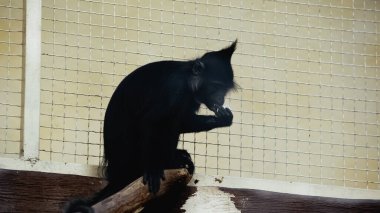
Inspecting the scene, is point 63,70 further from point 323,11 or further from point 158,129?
point 323,11

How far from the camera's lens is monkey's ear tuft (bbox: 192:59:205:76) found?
147 inches

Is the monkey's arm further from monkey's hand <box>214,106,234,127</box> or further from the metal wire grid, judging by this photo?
the metal wire grid

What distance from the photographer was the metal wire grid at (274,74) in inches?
167

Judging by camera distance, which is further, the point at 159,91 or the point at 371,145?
the point at 371,145

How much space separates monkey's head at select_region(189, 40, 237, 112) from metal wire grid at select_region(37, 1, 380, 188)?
0.33m

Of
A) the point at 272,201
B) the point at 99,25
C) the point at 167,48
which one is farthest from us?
the point at 167,48

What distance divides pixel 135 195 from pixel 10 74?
1441mm

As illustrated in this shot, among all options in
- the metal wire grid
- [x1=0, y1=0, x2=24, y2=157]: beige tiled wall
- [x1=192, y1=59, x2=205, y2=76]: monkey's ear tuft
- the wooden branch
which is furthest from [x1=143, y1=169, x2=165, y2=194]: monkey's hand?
the metal wire grid

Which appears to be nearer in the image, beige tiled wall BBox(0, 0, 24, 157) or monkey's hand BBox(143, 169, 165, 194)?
monkey's hand BBox(143, 169, 165, 194)

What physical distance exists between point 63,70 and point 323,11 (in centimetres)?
149

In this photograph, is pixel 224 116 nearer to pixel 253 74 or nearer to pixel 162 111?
pixel 162 111

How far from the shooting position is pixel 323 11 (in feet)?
15.0

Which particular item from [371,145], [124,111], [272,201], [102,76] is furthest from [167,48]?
[272,201]

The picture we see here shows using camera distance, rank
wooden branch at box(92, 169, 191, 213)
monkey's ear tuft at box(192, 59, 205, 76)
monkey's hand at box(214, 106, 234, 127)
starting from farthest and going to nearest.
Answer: monkey's ear tuft at box(192, 59, 205, 76) → monkey's hand at box(214, 106, 234, 127) → wooden branch at box(92, 169, 191, 213)
